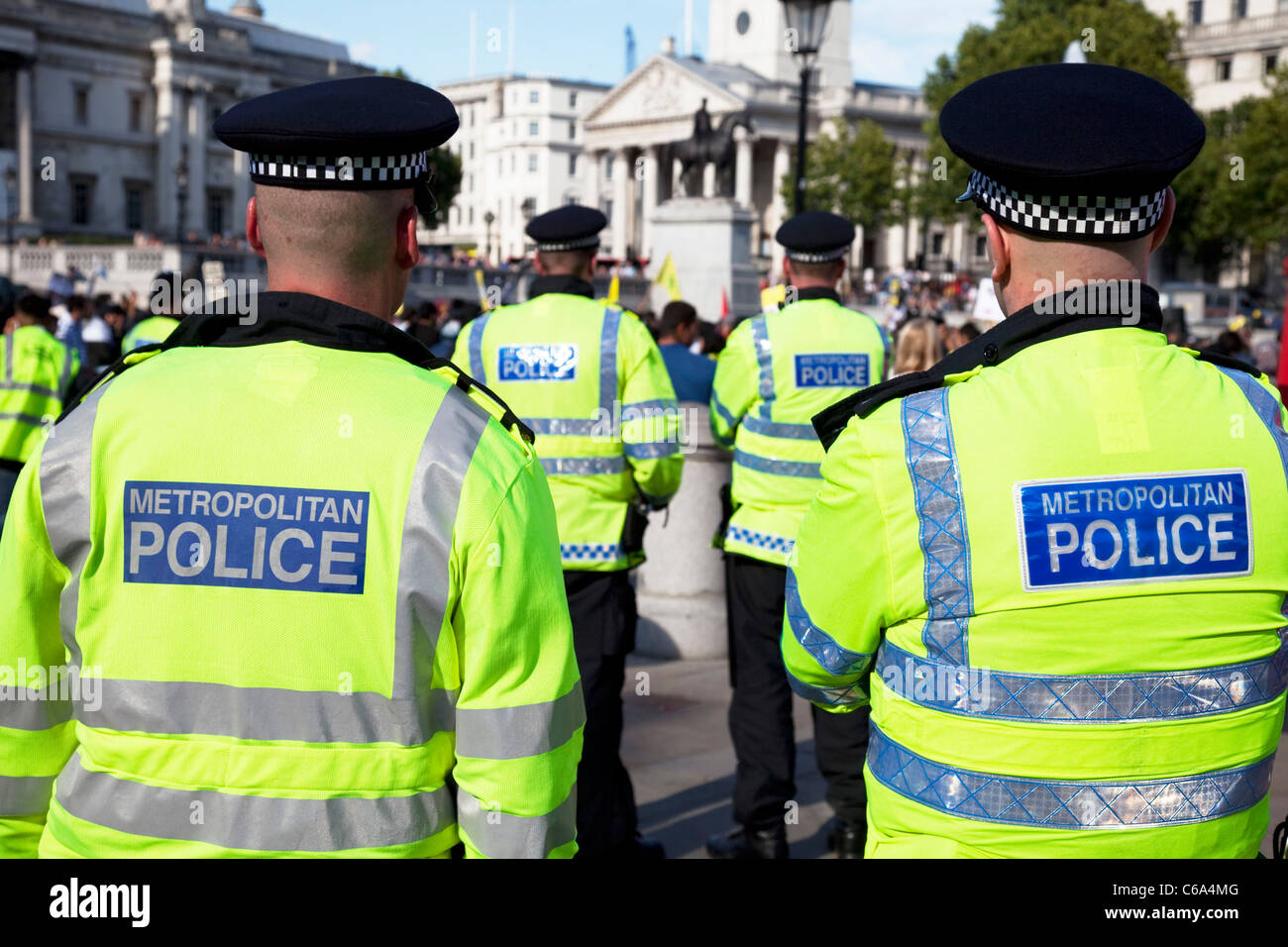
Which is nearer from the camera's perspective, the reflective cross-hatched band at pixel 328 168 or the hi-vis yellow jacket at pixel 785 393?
the reflective cross-hatched band at pixel 328 168

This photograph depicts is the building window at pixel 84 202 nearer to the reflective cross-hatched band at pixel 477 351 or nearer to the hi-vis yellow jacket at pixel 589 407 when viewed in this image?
the reflective cross-hatched band at pixel 477 351

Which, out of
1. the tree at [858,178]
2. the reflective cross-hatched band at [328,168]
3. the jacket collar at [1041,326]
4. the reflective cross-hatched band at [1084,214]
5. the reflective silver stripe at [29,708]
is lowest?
the reflective silver stripe at [29,708]

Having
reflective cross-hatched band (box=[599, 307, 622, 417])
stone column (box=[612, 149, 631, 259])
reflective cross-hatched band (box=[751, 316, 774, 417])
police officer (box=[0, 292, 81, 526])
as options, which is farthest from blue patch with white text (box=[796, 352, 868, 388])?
stone column (box=[612, 149, 631, 259])

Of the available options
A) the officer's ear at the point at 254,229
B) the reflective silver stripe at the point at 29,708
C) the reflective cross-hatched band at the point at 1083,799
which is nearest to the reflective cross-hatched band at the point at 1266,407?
the reflective cross-hatched band at the point at 1083,799

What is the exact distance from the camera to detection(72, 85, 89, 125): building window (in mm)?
77625

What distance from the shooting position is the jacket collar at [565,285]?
5.27 metres

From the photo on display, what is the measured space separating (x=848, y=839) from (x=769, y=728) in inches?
21.2

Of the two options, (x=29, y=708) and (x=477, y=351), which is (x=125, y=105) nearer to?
(x=477, y=351)

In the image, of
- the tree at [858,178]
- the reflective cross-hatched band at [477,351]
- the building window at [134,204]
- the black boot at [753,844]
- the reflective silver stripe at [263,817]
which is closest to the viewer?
the reflective silver stripe at [263,817]

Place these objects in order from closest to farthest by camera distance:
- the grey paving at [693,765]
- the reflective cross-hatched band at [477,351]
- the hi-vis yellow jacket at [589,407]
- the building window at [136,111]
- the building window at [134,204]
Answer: the hi-vis yellow jacket at [589,407] < the reflective cross-hatched band at [477,351] < the grey paving at [693,765] < the building window at [136,111] < the building window at [134,204]

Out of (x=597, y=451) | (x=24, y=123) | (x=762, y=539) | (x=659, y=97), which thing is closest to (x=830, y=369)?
(x=762, y=539)

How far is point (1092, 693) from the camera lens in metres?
2.13

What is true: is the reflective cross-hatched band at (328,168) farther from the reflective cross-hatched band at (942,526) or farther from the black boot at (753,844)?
the black boot at (753,844)

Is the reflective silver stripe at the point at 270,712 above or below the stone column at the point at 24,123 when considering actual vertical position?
below
